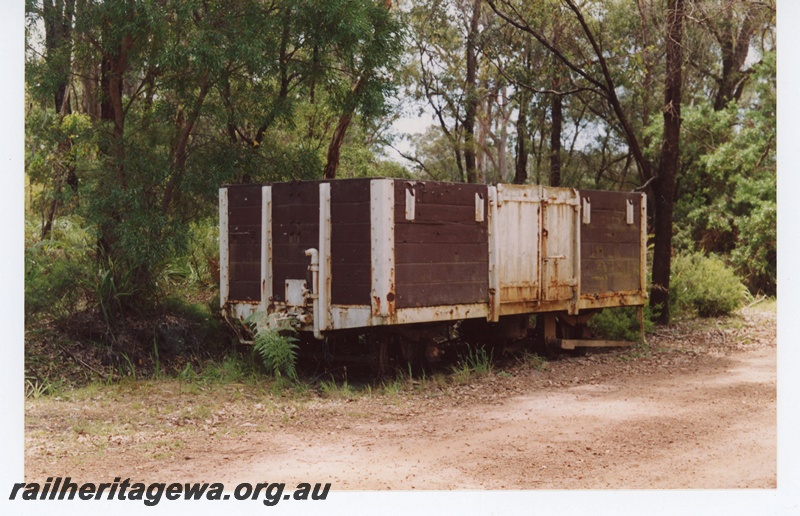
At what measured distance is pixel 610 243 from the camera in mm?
11898

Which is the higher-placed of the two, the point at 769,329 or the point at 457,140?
the point at 457,140

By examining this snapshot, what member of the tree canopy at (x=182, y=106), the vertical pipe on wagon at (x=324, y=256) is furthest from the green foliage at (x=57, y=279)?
the vertical pipe on wagon at (x=324, y=256)

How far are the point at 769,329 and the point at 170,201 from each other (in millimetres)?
9609

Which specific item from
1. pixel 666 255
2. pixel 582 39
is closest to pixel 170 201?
pixel 666 255

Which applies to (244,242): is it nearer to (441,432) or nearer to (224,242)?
(224,242)

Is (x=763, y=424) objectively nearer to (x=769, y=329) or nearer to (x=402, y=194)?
(x=402, y=194)

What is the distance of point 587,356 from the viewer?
11.7m

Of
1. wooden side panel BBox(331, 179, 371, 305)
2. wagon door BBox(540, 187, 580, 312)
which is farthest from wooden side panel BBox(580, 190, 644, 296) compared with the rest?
wooden side panel BBox(331, 179, 371, 305)

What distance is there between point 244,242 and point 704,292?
923 centimetres

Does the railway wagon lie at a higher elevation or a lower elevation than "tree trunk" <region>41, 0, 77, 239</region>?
lower

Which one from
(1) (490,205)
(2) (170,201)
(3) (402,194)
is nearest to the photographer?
(3) (402,194)

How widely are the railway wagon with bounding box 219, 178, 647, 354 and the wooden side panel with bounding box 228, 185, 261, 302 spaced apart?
0.01 m

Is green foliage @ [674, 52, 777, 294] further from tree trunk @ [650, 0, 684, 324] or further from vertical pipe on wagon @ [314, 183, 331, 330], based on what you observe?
vertical pipe on wagon @ [314, 183, 331, 330]

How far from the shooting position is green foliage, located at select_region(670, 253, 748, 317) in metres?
15.5
